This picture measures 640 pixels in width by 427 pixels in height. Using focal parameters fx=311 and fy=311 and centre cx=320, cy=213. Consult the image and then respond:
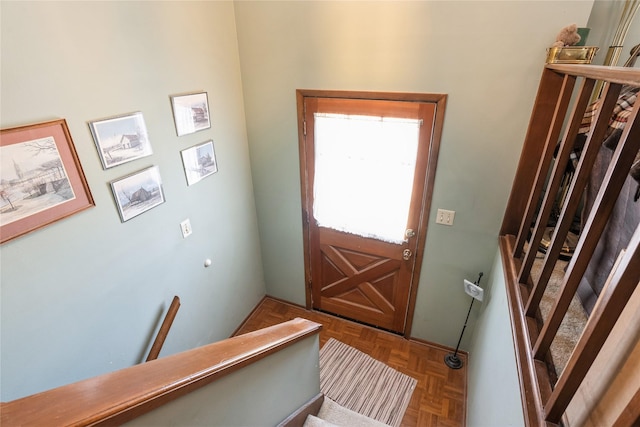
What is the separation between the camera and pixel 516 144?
1831mm

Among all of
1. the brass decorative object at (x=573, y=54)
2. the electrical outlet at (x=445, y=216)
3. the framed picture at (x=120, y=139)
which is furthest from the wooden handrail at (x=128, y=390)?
the brass decorative object at (x=573, y=54)

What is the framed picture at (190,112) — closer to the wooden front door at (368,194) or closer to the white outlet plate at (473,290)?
the wooden front door at (368,194)

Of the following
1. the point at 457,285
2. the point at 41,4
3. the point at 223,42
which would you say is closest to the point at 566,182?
the point at 457,285

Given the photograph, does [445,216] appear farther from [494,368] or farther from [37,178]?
[37,178]

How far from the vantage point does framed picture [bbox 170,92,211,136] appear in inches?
72.2

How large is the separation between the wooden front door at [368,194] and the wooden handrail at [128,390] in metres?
1.49

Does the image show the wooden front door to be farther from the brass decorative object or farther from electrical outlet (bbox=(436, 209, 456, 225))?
the brass decorative object

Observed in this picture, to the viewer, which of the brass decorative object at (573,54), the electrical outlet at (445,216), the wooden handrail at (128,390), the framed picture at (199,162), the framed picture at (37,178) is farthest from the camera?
the electrical outlet at (445,216)

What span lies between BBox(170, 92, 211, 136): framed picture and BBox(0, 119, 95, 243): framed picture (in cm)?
62

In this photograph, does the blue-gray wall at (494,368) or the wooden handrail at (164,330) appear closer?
the blue-gray wall at (494,368)

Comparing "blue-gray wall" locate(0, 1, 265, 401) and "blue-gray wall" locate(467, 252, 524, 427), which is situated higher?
"blue-gray wall" locate(0, 1, 265, 401)

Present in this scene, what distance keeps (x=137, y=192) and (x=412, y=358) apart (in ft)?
7.85

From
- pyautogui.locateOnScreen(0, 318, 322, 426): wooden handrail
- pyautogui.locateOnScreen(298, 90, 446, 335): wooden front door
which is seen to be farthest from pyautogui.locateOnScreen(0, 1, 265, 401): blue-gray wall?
pyautogui.locateOnScreen(0, 318, 322, 426): wooden handrail

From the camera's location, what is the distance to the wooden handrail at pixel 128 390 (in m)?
0.59
